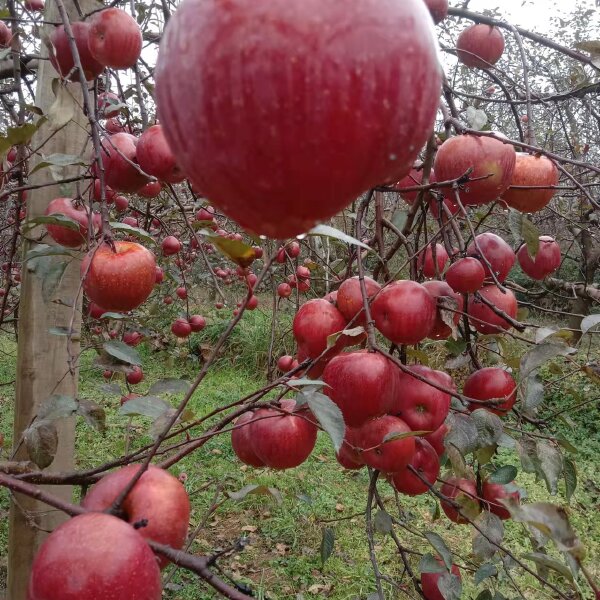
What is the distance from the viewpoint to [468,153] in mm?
854

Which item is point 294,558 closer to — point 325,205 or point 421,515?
point 421,515

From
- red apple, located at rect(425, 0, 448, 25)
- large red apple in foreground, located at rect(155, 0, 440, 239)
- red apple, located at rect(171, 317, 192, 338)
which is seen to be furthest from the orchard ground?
large red apple in foreground, located at rect(155, 0, 440, 239)

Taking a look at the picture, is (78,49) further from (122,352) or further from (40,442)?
(40,442)

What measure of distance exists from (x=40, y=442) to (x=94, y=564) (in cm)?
40

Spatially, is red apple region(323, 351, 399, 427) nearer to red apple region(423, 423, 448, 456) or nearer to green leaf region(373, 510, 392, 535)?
red apple region(423, 423, 448, 456)

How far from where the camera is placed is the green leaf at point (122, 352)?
0.95 metres

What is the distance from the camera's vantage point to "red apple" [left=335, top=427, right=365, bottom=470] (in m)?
0.91

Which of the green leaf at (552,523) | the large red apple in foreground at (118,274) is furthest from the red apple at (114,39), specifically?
the green leaf at (552,523)

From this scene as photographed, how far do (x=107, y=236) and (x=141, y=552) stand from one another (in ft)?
1.73

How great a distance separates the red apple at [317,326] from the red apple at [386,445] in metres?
0.15

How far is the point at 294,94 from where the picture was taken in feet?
0.93

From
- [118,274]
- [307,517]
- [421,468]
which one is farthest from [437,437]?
[307,517]

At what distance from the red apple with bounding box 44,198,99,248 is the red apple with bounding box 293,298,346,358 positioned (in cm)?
46

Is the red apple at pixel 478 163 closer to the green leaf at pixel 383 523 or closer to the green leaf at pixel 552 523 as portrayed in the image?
the green leaf at pixel 552 523
